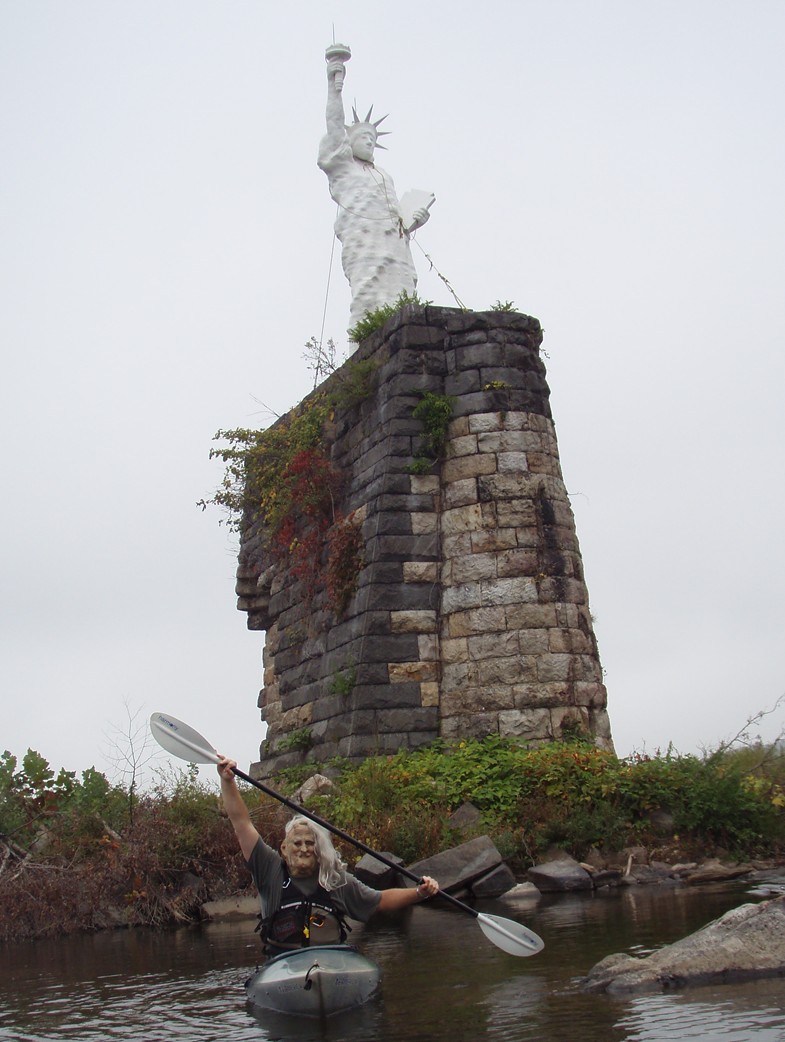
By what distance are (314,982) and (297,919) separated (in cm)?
39

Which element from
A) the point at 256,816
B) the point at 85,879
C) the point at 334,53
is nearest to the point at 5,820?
the point at 85,879

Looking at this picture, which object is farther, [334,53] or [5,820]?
[334,53]

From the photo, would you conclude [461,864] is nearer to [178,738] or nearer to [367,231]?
[178,738]

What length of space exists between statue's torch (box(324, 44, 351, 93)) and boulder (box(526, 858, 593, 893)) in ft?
34.7

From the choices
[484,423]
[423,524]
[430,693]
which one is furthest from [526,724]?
[484,423]

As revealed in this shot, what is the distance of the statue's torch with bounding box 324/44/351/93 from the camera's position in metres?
16.2

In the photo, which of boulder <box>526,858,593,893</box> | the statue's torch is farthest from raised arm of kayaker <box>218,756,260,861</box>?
the statue's torch

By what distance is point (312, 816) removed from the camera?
20.5 ft

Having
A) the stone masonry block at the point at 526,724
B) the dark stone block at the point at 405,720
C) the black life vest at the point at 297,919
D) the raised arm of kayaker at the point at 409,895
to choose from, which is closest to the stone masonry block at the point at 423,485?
the dark stone block at the point at 405,720

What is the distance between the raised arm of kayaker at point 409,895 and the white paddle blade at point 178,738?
3.93 feet

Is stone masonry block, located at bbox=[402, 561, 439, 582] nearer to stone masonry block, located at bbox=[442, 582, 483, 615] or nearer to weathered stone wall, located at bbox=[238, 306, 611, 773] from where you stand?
weathered stone wall, located at bbox=[238, 306, 611, 773]

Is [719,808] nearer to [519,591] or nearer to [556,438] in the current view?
[519,591]

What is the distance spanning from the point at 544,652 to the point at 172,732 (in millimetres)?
6104

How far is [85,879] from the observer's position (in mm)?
11312
